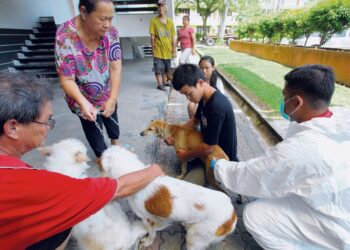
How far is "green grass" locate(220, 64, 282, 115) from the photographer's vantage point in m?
5.57

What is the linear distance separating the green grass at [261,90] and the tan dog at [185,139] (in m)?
2.81

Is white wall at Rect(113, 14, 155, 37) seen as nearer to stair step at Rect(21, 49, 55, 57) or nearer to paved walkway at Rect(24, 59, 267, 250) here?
stair step at Rect(21, 49, 55, 57)

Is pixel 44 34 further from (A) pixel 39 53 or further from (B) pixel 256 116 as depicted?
(B) pixel 256 116

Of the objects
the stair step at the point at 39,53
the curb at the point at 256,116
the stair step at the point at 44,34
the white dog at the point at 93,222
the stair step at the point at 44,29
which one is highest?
the stair step at the point at 44,29

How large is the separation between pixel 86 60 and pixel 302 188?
221cm

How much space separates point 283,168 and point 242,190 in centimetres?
42

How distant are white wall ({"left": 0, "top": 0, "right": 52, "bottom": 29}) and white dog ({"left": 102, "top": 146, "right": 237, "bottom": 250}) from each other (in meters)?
7.26

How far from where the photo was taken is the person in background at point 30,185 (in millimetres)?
1003

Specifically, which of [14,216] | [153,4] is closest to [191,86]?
[14,216]

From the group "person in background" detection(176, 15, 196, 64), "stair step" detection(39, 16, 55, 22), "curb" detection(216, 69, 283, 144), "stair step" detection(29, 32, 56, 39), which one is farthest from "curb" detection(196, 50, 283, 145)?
"stair step" detection(39, 16, 55, 22)

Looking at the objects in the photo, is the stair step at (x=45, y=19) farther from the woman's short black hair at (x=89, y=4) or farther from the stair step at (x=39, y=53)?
the woman's short black hair at (x=89, y=4)

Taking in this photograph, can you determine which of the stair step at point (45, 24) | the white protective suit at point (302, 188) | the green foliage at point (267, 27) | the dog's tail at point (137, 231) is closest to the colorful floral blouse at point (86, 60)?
the dog's tail at point (137, 231)

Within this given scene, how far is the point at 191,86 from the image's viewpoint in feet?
7.78

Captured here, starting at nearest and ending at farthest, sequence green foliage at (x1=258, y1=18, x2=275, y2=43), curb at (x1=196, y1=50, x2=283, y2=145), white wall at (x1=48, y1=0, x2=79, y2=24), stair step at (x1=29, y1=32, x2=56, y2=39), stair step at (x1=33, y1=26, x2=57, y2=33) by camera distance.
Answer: curb at (x1=196, y1=50, x2=283, y2=145) → white wall at (x1=48, y1=0, x2=79, y2=24) → stair step at (x1=29, y1=32, x2=56, y2=39) → stair step at (x1=33, y1=26, x2=57, y2=33) → green foliage at (x1=258, y1=18, x2=275, y2=43)
